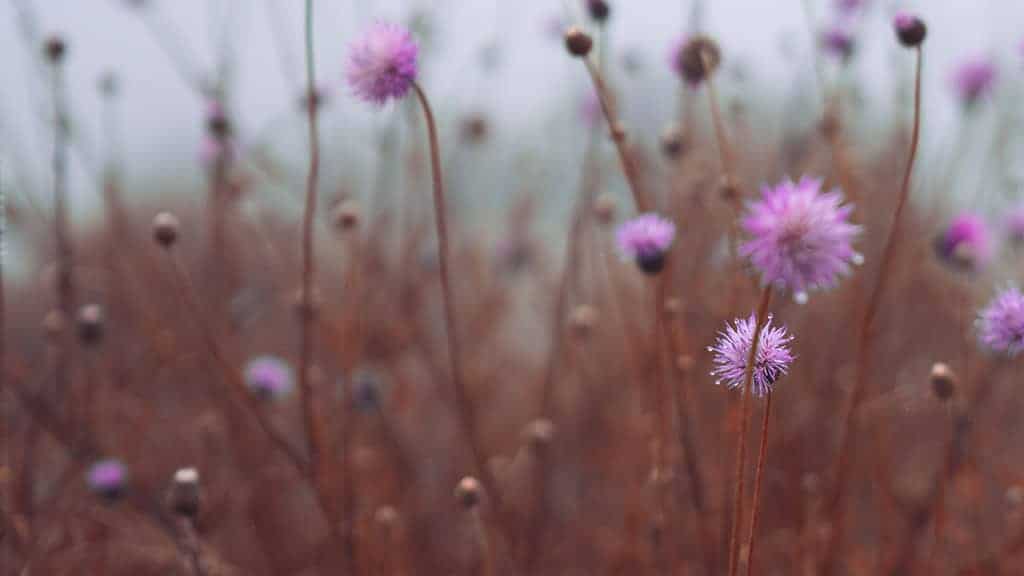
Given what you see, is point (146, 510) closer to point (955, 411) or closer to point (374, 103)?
point (374, 103)

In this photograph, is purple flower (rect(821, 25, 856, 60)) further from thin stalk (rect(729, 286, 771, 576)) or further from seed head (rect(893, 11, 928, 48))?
thin stalk (rect(729, 286, 771, 576))

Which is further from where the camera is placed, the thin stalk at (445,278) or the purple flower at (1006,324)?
the thin stalk at (445,278)

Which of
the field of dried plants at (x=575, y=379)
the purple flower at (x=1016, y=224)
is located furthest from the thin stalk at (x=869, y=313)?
the purple flower at (x=1016, y=224)

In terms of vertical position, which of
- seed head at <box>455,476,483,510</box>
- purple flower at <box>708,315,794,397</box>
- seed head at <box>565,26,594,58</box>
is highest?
seed head at <box>565,26,594,58</box>

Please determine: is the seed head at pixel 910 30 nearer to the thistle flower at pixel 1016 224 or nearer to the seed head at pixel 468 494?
the seed head at pixel 468 494

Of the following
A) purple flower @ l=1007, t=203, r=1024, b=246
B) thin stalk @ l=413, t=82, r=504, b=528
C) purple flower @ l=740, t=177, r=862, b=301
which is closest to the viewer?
purple flower @ l=740, t=177, r=862, b=301

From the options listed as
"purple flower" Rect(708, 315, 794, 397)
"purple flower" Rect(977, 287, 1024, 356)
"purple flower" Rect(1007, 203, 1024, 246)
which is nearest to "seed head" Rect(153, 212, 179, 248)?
"purple flower" Rect(708, 315, 794, 397)
